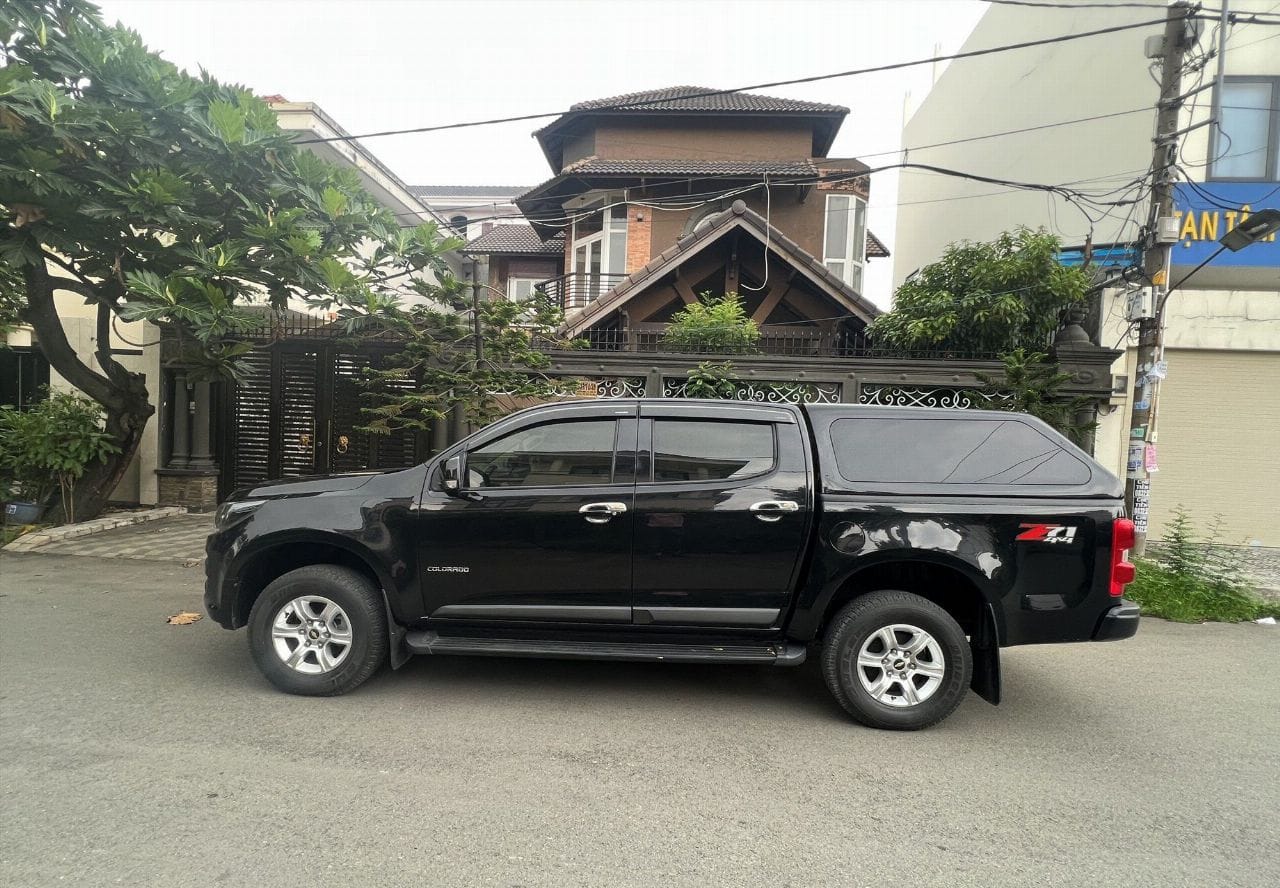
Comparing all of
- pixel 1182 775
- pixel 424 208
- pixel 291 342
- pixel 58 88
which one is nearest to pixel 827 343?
pixel 291 342

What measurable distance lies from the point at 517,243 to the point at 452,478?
69.3 ft

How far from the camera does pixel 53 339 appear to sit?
8820 millimetres

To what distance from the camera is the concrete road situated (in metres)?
2.83

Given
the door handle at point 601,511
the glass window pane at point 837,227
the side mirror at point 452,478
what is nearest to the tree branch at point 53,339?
the side mirror at point 452,478

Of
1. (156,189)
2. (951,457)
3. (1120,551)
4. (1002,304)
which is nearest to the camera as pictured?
(1120,551)

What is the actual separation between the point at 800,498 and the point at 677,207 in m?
13.1

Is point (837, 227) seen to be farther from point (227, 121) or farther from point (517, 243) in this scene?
point (227, 121)

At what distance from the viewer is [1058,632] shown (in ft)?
13.5

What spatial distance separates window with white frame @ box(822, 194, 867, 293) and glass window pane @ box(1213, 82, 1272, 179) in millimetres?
6772

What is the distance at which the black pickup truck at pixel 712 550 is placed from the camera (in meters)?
4.11

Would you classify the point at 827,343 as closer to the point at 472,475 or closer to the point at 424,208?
the point at 472,475

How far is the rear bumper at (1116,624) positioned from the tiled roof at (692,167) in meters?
13.1

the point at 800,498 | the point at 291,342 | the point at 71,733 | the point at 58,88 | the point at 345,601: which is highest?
the point at 58,88

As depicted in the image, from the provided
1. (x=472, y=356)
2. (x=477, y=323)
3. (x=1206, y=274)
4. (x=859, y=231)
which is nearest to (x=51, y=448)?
(x=472, y=356)
